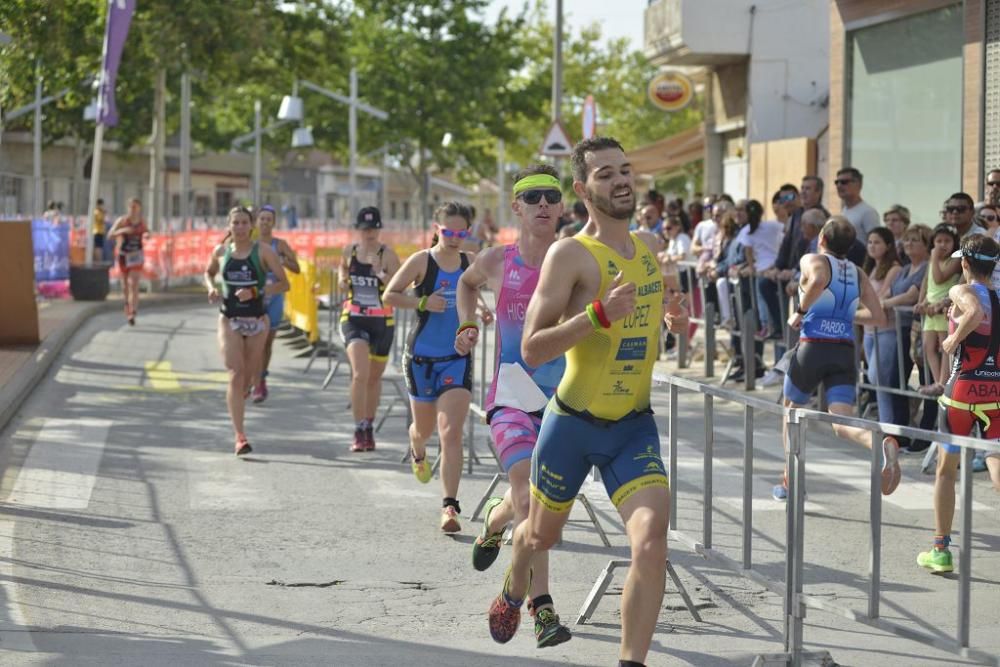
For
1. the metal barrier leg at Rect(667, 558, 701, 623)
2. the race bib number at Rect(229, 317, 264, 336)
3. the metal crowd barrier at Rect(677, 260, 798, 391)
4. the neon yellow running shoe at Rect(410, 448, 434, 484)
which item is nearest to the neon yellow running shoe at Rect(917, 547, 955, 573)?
the metal barrier leg at Rect(667, 558, 701, 623)

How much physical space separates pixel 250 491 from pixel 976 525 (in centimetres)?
604

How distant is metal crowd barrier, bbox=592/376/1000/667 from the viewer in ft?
17.3

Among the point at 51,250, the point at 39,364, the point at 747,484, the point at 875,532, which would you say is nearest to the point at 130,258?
the point at 51,250

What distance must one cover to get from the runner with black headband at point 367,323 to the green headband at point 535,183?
5106mm

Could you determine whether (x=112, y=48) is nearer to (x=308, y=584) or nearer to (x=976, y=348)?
(x=308, y=584)

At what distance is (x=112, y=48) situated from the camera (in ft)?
78.3

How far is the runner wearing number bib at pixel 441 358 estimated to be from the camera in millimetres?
9188

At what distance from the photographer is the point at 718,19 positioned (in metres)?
29.2

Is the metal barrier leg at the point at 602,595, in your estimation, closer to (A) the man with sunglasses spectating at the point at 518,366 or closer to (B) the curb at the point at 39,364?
(A) the man with sunglasses spectating at the point at 518,366

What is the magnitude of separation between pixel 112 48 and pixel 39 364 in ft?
25.0

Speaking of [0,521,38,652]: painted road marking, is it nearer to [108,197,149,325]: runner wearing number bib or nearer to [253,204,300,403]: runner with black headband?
[253,204,300,403]: runner with black headband

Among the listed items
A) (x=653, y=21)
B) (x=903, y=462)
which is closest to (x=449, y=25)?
(x=653, y=21)

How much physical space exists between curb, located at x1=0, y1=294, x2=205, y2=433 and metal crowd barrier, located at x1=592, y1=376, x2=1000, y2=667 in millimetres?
7688

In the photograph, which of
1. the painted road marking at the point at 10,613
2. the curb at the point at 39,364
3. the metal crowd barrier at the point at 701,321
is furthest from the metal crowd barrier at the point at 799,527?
the metal crowd barrier at the point at 701,321
